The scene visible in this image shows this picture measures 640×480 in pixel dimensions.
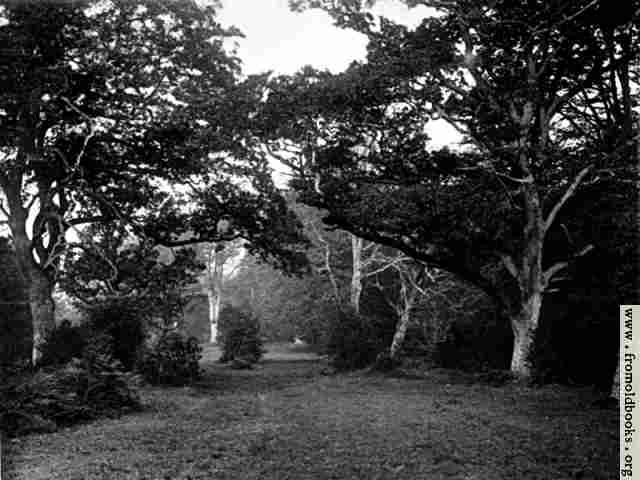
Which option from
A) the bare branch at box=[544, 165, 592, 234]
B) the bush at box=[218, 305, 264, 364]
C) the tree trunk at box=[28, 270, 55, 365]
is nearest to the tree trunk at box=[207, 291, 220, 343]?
the bush at box=[218, 305, 264, 364]

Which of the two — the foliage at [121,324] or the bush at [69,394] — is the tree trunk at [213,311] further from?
the bush at [69,394]

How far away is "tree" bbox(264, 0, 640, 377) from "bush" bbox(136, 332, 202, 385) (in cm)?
667

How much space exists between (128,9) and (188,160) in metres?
4.18

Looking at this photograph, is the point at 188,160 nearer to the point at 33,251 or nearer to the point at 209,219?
the point at 209,219

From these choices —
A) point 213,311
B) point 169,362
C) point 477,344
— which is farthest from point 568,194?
point 213,311

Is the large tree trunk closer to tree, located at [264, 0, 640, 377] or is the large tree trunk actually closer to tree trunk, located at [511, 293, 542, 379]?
tree, located at [264, 0, 640, 377]

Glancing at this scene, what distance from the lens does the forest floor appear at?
627 cm

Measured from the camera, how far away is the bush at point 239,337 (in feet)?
94.6

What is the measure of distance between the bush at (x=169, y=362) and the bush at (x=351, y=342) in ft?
22.4

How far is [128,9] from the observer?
14.7m

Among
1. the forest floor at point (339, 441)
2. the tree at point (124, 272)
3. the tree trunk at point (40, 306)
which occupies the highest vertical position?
the tree at point (124, 272)

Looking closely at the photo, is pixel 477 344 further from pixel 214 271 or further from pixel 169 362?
pixel 214 271

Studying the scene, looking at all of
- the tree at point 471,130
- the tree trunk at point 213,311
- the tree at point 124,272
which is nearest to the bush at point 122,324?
the tree at point 124,272

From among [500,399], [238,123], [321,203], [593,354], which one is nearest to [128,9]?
[238,123]
